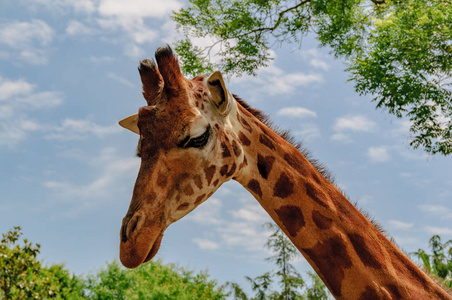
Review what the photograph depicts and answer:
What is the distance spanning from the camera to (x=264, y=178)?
11.7ft

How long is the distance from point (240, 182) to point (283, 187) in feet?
1.09

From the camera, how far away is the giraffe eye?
130 inches

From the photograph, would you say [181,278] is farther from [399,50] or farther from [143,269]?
[399,50]

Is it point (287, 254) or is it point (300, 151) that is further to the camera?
point (287, 254)

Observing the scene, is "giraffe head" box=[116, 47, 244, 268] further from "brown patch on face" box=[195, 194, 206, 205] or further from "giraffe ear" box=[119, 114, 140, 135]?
"giraffe ear" box=[119, 114, 140, 135]

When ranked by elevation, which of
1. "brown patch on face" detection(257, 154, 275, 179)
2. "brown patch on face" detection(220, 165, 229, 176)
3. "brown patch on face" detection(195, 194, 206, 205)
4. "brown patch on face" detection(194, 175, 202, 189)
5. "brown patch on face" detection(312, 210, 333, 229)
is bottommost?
"brown patch on face" detection(312, 210, 333, 229)

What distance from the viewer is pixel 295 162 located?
367 centimetres

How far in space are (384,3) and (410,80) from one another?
10.5 feet

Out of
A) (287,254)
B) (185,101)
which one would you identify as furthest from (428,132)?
(185,101)

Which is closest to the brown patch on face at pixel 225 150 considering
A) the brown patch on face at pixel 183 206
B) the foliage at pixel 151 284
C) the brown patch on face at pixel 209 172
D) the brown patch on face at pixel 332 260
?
the brown patch on face at pixel 209 172

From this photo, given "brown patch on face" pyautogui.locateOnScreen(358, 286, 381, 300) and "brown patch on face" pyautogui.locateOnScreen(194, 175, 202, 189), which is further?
"brown patch on face" pyautogui.locateOnScreen(194, 175, 202, 189)

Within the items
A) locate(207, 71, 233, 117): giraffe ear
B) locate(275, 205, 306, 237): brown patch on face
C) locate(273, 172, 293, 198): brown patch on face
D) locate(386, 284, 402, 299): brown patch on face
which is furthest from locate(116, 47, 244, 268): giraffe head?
locate(386, 284, 402, 299): brown patch on face

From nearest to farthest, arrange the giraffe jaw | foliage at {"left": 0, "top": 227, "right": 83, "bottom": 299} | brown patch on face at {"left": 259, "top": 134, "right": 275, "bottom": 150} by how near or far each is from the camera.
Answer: the giraffe jaw
brown patch on face at {"left": 259, "top": 134, "right": 275, "bottom": 150}
foliage at {"left": 0, "top": 227, "right": 83, "bottom": 299}

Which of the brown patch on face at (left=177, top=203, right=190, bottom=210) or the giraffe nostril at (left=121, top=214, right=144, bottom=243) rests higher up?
the brown patch on face at (left=177, top=203, right=190, bottom=210)
